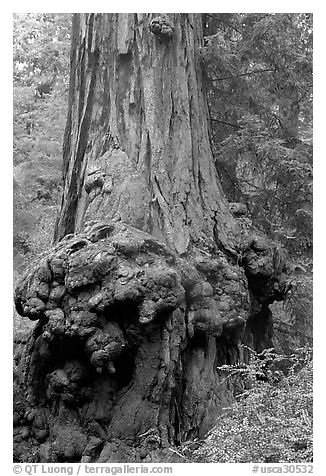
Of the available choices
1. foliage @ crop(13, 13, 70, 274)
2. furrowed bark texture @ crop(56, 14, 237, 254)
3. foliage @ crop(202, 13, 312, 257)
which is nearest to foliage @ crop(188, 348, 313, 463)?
furrowed bark texture @ crop(56, 14, 237, 254)

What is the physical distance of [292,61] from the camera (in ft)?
22.3

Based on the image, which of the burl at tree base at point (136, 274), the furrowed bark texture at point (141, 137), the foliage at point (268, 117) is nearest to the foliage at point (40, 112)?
the foliage at point (268, 117)

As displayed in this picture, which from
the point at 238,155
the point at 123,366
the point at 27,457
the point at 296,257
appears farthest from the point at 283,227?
the point at 27,457

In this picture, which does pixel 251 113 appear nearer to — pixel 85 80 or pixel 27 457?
pixel 85 80

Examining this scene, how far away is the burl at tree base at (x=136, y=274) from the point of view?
150 inches

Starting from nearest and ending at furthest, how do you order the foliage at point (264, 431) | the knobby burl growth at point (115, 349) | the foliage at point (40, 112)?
1. the foliage at point (264, 431)
2. the knobby burl growth at point (115, 349)
3. the foliage at point (40, 112)

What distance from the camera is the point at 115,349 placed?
146 inches

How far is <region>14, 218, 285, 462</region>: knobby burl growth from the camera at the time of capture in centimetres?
376

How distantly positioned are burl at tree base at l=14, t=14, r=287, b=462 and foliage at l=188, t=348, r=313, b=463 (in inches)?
14.3

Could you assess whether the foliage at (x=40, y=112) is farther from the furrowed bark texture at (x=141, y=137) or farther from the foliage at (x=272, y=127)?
the furrowed bark texture at (x=141, y=137)

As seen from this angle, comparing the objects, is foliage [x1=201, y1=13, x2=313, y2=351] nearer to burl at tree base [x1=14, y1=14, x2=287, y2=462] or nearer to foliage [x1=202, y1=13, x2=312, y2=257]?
foliage [x1=202, y1=13, x2=312, y2=257]

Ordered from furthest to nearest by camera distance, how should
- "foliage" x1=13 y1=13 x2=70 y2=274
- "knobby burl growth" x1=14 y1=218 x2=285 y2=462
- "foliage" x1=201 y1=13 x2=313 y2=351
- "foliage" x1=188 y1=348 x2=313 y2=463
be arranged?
"foliage" x1=13 y1=13 x2=70 y2=274 → "foliage" x1=201 y1=13 x2=313 y2=351 → "knobby burl growth" x1=14 y1=218 x2=285 y2=462 → "foliage" x1=188 y1=348 x2=313 y2=463

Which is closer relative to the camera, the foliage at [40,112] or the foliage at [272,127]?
the foliage at [272,127]

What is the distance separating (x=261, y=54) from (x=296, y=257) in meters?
2.32
